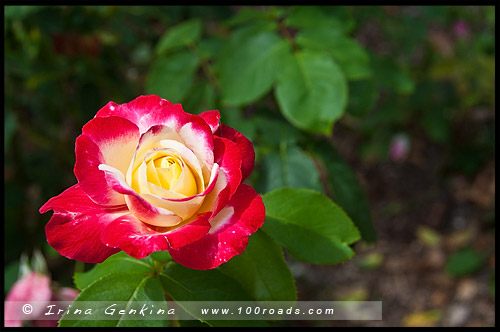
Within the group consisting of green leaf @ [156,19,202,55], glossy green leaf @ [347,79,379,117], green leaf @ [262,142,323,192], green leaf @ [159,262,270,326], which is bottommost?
green leaf @ [159,262,270,326]

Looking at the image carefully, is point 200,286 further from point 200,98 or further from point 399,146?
point 399,146

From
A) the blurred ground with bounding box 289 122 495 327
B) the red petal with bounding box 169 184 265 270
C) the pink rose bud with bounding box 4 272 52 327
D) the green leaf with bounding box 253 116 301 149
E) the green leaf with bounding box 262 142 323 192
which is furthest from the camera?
the blurred ground with bounding box 289 122 495 327

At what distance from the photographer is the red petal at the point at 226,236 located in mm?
505

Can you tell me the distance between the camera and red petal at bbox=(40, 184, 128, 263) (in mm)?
513

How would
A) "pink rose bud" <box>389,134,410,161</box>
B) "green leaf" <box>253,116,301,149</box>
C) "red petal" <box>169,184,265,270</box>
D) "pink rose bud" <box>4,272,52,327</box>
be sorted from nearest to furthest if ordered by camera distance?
"red petal" <box>169,184,265,270</box> < "pink rose bud" <box>4,272,52,327</box> < "green leaf" <box>253,116,301,149</box> < "pink rose bud" <box>389,134,410,161</box>

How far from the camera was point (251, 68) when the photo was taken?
102cm

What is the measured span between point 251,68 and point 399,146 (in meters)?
1.57

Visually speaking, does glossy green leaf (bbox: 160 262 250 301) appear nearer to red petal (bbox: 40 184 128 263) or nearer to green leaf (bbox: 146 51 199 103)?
red petal (bbox: 40 184 128 263)

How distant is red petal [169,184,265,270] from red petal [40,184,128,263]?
0.08m

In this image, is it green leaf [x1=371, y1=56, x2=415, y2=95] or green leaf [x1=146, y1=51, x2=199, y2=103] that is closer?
green leaf [x1=146, y1=51, x2=199, y2=103]

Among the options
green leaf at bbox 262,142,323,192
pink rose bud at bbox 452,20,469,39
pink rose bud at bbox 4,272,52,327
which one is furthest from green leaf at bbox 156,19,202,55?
pink rose bud at bbox 452,20,469,39

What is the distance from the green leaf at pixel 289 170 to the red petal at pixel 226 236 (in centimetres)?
38

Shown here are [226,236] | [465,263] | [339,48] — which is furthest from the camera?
[465,263]

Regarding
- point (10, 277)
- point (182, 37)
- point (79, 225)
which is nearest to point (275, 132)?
point (182, 37)
